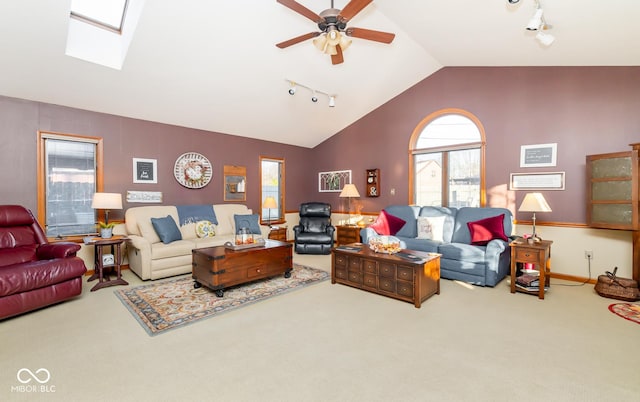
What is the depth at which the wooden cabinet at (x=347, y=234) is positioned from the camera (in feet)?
19.5

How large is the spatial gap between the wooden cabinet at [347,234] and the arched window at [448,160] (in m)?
1.20

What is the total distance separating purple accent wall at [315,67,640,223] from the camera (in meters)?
3.81

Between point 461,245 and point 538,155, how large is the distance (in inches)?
68.4

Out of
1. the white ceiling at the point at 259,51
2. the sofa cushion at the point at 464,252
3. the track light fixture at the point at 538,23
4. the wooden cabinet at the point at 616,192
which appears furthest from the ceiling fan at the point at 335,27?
the wooden cabinet at the point at 616,192

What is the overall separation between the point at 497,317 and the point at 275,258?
2562 millimetres

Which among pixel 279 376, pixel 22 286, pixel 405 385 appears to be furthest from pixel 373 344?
pixel 22 286

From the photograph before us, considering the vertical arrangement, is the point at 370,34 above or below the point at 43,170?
above

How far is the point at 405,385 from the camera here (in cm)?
188

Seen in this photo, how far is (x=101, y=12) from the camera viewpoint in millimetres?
3348

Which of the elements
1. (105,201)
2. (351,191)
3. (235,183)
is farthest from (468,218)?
(105,201)

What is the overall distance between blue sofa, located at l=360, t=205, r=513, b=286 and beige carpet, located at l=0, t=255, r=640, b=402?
1.94 feet

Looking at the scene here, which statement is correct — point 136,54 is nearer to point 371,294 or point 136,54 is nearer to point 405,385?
point 371,294

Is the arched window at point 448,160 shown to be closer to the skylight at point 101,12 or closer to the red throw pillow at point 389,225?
the red throw pillow at point 389,225

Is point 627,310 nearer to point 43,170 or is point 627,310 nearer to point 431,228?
point 431,228
